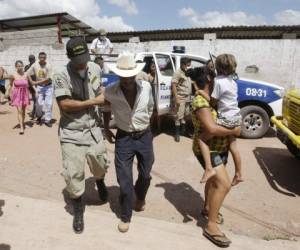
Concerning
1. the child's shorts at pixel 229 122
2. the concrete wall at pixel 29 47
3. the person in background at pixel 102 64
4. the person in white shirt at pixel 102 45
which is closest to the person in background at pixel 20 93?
the person in background at pixel 102 64

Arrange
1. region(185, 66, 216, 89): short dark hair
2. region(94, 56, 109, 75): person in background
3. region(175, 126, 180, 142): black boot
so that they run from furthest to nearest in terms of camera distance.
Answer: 1. region(94, 56, 109, 75): person in background
2. region(175, 126, 180, 142): black boot
3. region(185, 66, 216, 89): short dark hair

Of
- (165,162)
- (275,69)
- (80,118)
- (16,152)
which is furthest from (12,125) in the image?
(275,69)

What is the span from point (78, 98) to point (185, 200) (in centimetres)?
197

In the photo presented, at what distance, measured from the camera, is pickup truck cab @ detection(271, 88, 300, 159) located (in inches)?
205

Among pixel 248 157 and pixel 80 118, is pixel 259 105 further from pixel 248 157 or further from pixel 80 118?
pixel 80 118

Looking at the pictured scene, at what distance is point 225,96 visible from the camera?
10.9 feet

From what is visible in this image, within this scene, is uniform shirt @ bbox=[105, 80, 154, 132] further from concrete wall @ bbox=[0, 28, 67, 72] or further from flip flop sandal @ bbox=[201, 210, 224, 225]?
concrete wall @ bbox=[0, 28, 67, 72]

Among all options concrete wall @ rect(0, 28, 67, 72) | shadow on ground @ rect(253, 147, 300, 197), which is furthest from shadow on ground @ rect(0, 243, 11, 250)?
concrete wall @ rect(0, 28, 67, 72)

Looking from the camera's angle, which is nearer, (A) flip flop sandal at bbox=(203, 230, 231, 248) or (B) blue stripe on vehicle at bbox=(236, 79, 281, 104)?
(A) flip flop sandal at bbox=(203, 230, 231, 248)

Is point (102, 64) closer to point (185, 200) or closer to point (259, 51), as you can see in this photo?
point (185, 200)

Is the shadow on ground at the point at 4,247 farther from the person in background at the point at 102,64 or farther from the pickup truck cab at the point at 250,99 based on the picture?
the person in background at the point at 102,64

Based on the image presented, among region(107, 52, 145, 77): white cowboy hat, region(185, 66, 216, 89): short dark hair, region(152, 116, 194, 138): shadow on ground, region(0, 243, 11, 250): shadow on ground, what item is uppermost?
region(107, 52, 145, 77): white cowboy hat

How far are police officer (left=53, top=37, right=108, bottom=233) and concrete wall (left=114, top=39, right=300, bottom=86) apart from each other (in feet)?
29.9

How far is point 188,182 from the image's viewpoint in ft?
17.3
